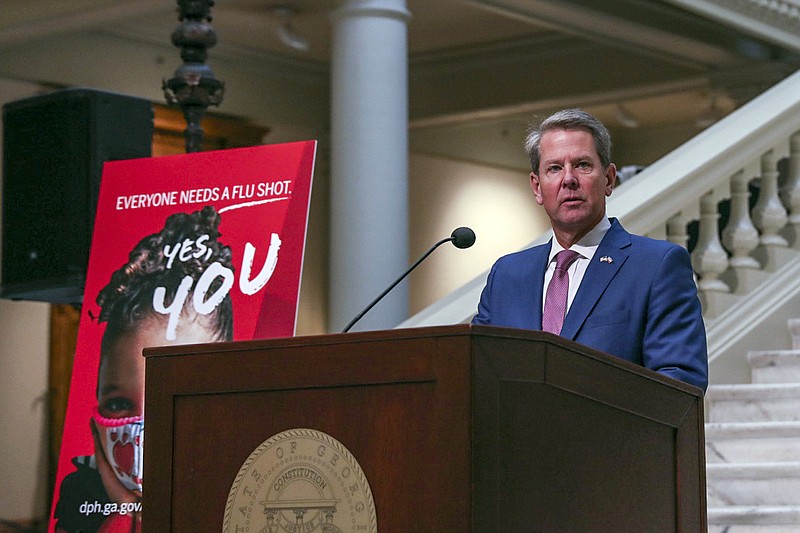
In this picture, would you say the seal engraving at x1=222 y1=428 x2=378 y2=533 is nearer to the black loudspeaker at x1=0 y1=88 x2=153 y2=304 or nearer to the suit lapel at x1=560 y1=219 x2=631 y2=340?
the suit lapel at x1=560 y1=219 x2=631 y2=340

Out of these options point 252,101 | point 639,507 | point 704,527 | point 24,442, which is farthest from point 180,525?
point 252,101

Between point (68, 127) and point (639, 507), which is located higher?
point (68, 127)

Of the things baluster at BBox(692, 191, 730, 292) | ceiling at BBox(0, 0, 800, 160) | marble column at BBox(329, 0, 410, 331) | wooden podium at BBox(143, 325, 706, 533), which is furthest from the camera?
ceiling at BBox(0, 0, 800, 160)

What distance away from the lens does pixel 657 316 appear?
2.54 meters

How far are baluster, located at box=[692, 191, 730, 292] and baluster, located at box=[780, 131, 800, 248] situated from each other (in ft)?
1.68

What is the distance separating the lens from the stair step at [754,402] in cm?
505

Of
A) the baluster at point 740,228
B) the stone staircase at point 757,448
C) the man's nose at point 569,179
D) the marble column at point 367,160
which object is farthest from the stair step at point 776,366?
the man's nose at point 569,179

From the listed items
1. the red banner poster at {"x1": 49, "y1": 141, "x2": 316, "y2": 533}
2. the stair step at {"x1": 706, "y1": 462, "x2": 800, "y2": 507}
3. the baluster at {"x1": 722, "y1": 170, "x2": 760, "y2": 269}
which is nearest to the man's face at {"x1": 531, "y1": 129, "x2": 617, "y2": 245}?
the red banner poster at {"x1": 49, "y1": 141, "x2": 316, "y2": 533}

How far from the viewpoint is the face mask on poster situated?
3.74 meters

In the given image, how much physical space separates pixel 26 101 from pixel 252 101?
20.4 feet

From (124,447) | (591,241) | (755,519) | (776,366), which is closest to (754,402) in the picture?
(776,366)

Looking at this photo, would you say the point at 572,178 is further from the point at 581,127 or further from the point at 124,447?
the point at 124,447

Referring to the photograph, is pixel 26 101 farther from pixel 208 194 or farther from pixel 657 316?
pixel 657 316

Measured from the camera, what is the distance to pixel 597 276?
2619 mm
